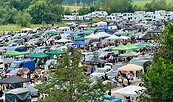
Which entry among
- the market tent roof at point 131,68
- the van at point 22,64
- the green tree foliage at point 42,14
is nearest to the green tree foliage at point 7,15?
the green tree foliage at point 42,14

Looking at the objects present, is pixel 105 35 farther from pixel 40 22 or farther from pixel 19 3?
pixel 19 3

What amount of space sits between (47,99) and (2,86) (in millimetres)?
12795

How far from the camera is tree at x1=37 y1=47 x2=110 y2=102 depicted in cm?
1228

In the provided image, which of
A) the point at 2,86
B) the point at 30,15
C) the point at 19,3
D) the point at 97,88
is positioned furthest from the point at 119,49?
the point at 19,3

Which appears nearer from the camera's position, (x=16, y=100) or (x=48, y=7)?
(x=16, y=100)

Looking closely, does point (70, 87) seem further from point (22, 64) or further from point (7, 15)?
point (7, 15)

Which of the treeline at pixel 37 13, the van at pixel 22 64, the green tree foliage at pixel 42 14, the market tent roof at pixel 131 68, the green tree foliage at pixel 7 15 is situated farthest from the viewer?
the green tree foliage at pixel 7 15

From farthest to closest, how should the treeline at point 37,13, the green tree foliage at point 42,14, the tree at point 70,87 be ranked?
the green tree foliage at point 42,14, the treeline at point 37,13, the tree at point 70,87

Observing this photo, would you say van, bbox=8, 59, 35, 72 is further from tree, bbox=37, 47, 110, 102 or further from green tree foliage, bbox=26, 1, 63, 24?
green tree foliage, bbox=26, 1, 63, 24

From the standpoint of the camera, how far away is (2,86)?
24188mm

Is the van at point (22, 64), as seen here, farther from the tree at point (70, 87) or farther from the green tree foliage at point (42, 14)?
the green tree foliage at point (42, 14)

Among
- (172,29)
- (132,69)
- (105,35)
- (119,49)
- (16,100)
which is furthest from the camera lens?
(105,35)

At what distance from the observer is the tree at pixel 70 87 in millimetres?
12282

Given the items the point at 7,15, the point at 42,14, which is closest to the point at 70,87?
the point at 42,14
